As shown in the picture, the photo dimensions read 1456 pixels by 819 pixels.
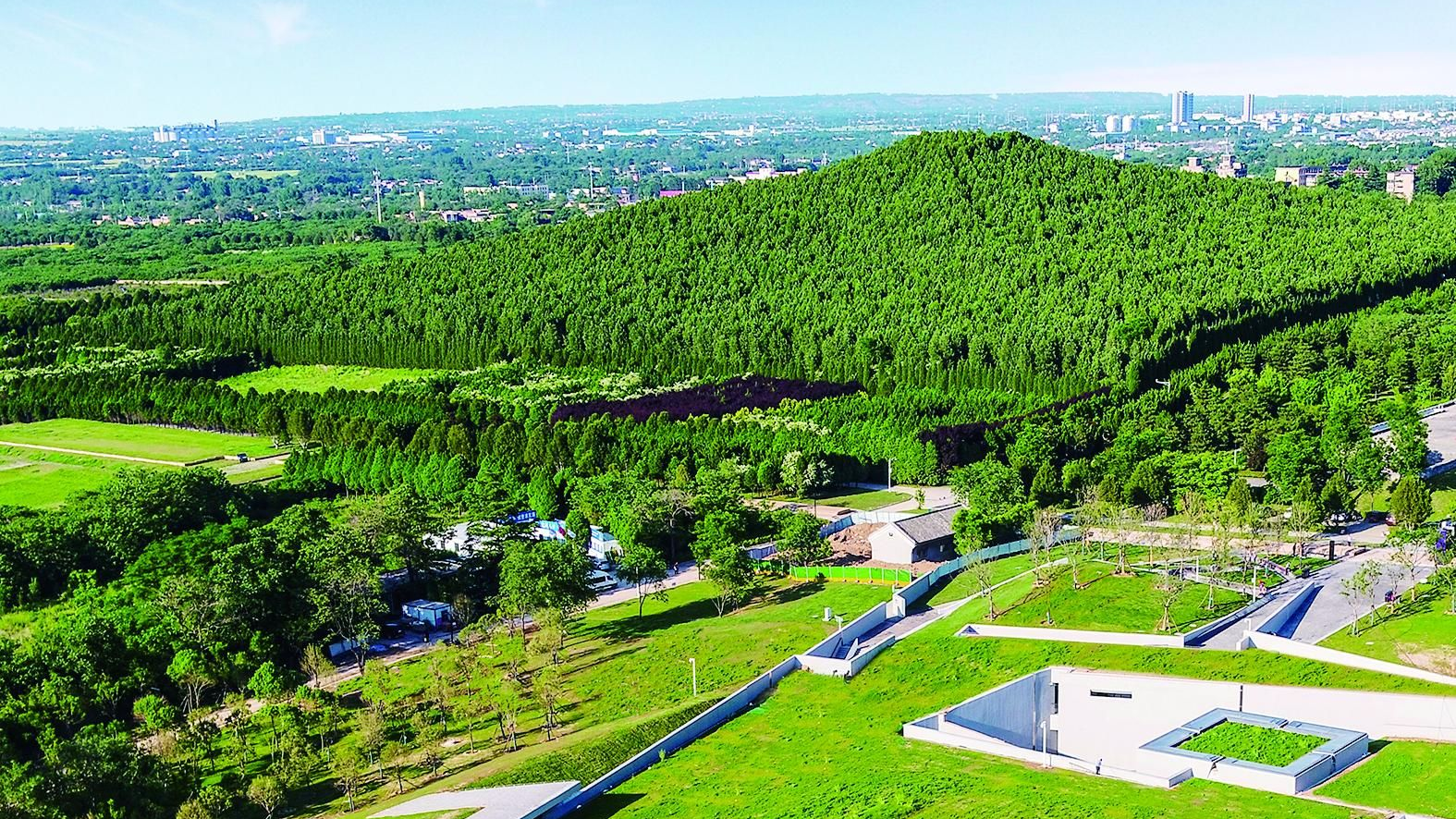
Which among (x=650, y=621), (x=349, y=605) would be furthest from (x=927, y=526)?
(x=349, y=605)

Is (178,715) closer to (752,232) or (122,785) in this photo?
(122,785)

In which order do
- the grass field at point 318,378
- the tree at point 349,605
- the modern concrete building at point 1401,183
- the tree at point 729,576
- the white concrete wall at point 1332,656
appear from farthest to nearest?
the modern concrete building at point 1401,183, the grass field at point 318,378, the tree at point 729,576, the tree at point 349,605, the white concrete wall at point 1332,656

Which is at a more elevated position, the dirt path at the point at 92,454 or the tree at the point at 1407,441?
the tree at the point at 1407,441

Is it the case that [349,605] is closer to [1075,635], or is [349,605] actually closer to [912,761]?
[912,761]

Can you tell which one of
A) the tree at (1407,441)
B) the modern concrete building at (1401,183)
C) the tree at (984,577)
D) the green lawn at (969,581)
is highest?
the modern concrete building at (1401,183)

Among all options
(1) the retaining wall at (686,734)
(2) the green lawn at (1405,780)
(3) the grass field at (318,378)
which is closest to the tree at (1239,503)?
(2) the green lawn at (1405,780)

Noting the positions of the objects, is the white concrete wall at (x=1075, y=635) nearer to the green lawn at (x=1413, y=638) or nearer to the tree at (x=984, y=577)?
the tree at (x=984, y=577)
